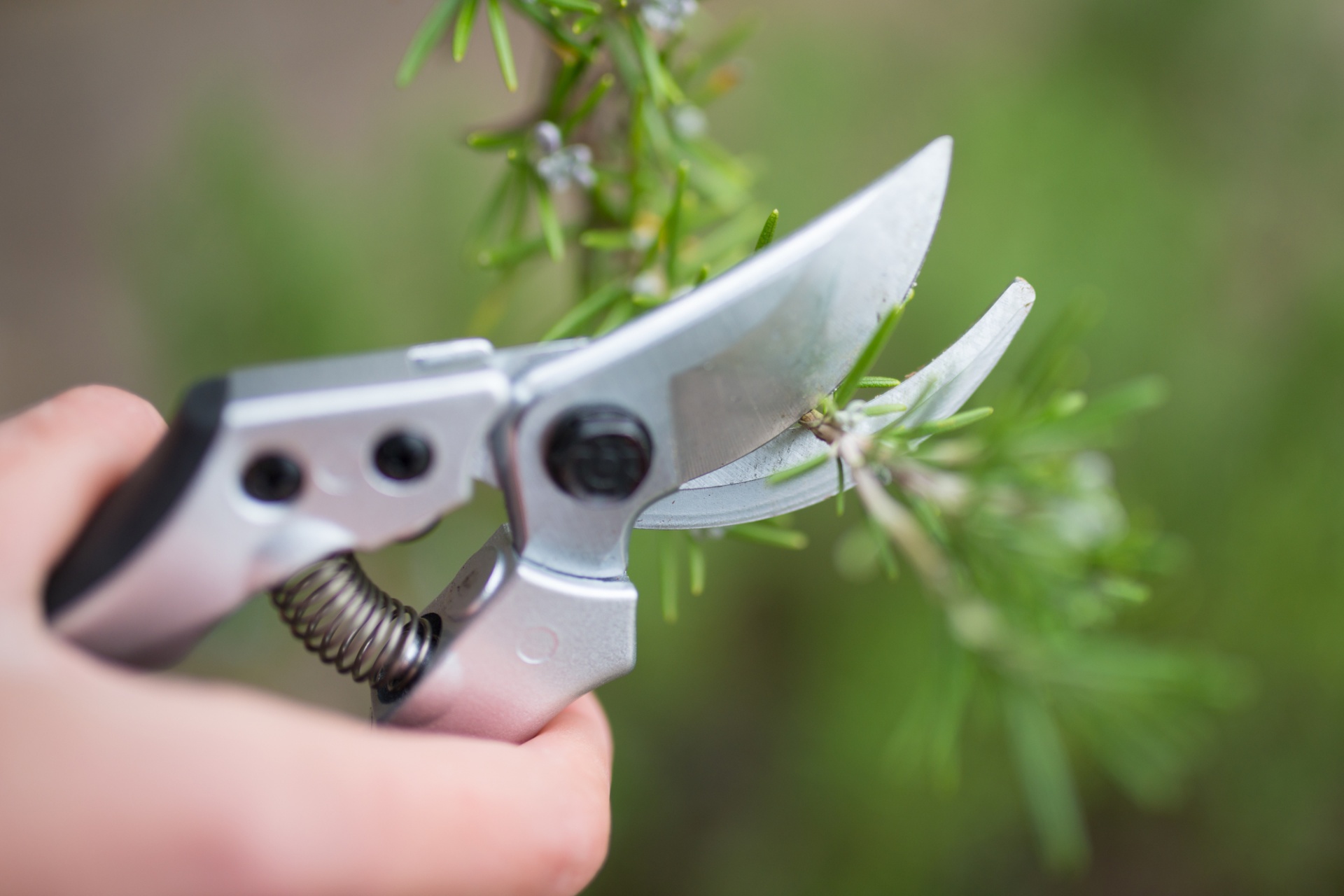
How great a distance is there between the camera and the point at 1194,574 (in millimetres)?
799

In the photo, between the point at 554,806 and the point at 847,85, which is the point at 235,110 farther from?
the point at 554,806

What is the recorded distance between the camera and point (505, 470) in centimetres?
30

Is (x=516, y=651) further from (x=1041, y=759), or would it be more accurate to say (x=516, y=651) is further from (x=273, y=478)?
(x=1041, y=759)

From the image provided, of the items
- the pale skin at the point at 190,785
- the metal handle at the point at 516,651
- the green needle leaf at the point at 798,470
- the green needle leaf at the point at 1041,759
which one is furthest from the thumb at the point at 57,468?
the green needle leaf at the point at 1041,759

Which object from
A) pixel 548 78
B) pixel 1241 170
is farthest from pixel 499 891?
pixel 1241 170

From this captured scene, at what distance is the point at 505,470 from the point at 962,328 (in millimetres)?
639

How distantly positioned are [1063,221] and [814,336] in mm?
657

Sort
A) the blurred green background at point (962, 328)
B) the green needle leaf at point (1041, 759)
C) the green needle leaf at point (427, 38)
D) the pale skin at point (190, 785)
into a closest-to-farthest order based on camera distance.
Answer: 1. the pale skin at point (190, 785)
2. the green needle leaf at point (427, 38)
3. the green needle leaf at point (1041, 759)
4. the blurred green background at point (962, 328)

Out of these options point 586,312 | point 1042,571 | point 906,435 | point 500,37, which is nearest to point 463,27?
point 500,37

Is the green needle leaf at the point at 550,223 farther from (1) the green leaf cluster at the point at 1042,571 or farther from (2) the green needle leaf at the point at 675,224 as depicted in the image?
(1) the green leaf cluster at the point at 1042,571

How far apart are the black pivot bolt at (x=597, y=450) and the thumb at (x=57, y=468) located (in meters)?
0.15

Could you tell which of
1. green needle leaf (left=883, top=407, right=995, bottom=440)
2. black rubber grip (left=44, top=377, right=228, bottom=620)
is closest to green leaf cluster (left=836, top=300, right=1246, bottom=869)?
green needle leaf (left=883, top=407, right=995, bottom=440)

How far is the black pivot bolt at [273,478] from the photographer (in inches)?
10.6

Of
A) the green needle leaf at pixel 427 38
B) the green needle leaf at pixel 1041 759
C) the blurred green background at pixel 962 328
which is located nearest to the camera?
Result: the green needle leaf at pixel 427 38
